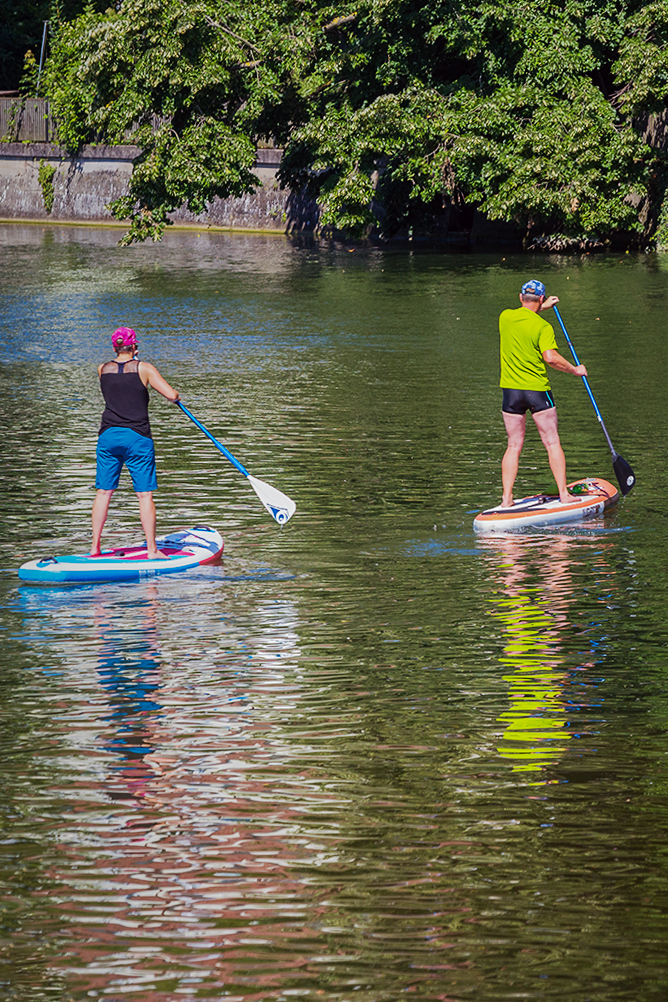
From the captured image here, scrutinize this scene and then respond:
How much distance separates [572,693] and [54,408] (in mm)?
11152

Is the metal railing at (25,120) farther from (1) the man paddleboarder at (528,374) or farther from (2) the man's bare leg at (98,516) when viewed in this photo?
(2) the man's bare leg at (98,516)

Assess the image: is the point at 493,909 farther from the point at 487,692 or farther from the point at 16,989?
the point at 487,692

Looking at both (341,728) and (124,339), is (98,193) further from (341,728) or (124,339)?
(341,728)

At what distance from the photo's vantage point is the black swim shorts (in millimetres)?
11500

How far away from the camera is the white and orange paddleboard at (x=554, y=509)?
11.4 metres

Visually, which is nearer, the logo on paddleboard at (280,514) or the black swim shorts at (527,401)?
the logo on paddleboard at (280,514)

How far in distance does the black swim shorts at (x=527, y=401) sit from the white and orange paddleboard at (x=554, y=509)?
769 millimetres

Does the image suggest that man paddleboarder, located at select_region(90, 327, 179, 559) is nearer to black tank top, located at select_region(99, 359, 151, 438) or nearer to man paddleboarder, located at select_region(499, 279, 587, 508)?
black tank top, located at select_region(99, 359, 151, 438)

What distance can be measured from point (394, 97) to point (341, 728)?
31598 millimetres

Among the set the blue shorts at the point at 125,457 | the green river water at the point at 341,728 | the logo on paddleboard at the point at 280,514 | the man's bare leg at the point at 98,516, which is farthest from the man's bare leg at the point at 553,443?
the man's bare leg at the point at 98,516

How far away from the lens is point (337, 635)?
871 centimetres

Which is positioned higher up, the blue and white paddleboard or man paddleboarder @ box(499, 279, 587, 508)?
man paddleboarder @ box(499, 279, 587, 508)

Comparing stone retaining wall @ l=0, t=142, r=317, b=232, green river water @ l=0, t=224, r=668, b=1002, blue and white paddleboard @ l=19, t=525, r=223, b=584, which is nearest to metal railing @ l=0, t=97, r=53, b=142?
stone retaining wall @ l=0, t=142, r=317, b=232

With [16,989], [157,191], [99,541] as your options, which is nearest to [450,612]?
[99,541]
